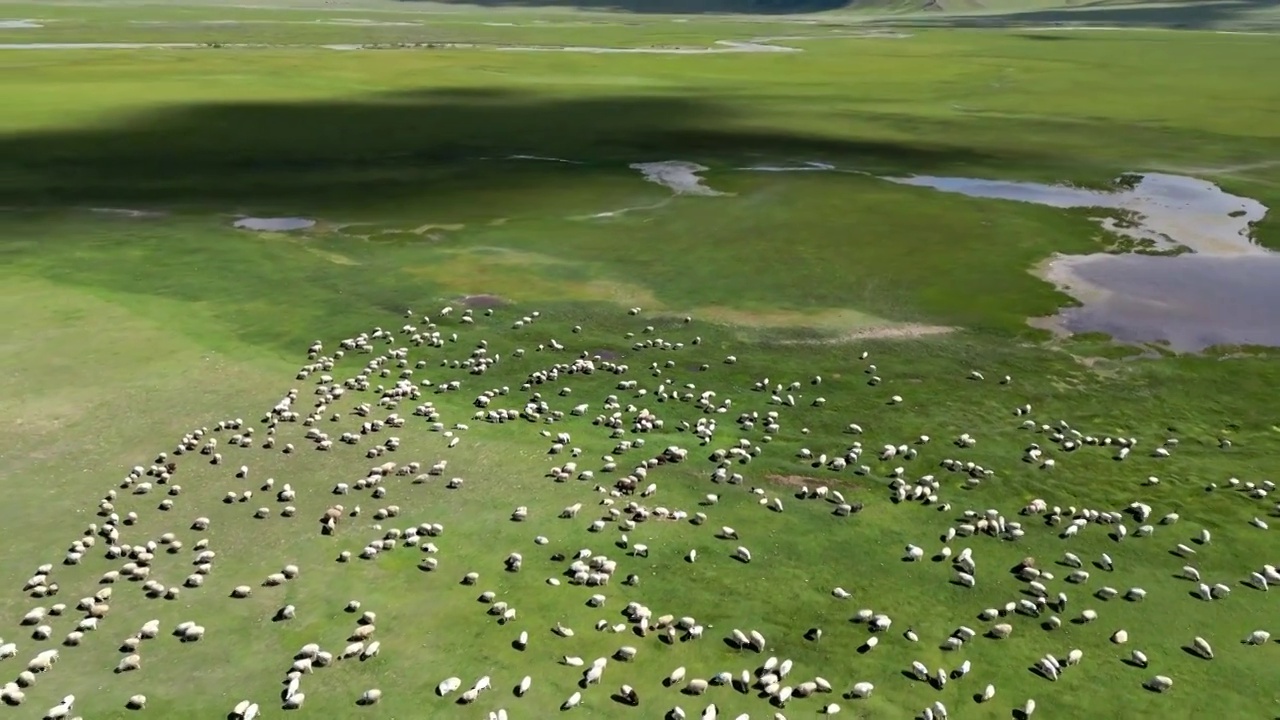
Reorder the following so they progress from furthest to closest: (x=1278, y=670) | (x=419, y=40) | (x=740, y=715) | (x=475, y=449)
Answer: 1. (x=419, y=40)
2. (x=475, y=449)
3. (x=1278, y=670)
4. (x=740, y=715)

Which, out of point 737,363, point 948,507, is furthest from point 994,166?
point 948,507

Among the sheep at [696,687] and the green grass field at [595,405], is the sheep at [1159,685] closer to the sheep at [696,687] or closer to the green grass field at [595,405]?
the green grass field at [595,405]

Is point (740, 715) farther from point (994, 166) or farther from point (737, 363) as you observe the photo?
point (994, 166)

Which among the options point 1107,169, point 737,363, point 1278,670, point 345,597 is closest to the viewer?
point 1278,670

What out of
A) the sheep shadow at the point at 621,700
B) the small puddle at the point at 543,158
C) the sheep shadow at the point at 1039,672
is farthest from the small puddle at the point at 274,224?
the sheep shadow at the point at 1039,672

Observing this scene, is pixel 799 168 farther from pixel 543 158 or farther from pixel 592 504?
pixel 592 504

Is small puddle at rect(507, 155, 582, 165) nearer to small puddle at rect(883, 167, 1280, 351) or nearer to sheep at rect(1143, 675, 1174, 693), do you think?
small puddle at rect(883, 167, 1280, 351)
